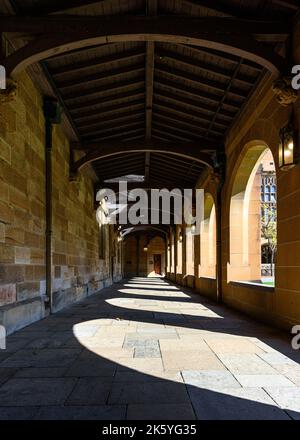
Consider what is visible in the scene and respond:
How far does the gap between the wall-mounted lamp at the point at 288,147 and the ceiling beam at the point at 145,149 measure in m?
3.88

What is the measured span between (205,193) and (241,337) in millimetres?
6501

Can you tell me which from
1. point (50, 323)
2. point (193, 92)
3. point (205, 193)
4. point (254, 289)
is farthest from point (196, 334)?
point (205, 193)

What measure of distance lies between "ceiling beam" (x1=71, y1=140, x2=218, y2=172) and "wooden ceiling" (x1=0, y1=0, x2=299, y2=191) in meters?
0.10

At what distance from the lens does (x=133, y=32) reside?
14.0 ft

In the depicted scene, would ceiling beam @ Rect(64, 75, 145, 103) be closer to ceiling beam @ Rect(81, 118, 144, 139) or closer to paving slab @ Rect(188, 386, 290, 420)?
ceiling beam @ Rect(81, 118, 144, 139)

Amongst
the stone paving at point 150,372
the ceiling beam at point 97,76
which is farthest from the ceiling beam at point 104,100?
the stone paving at point 150,372

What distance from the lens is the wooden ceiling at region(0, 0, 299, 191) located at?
4.31 metres

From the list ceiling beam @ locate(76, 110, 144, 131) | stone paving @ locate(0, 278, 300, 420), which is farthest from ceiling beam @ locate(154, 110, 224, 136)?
stone paving @ locate(0, 278, 300, 420)

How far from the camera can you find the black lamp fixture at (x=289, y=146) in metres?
4.21

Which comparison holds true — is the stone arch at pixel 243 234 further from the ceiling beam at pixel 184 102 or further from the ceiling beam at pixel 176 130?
the ceiling beam at pixel 176 130

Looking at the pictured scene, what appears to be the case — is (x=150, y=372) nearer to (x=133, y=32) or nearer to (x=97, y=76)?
(x=133, y=32)

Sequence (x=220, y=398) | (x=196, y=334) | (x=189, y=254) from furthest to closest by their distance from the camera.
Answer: (x=189, y=254), (x=196, y=334), (x=220, y=398)
